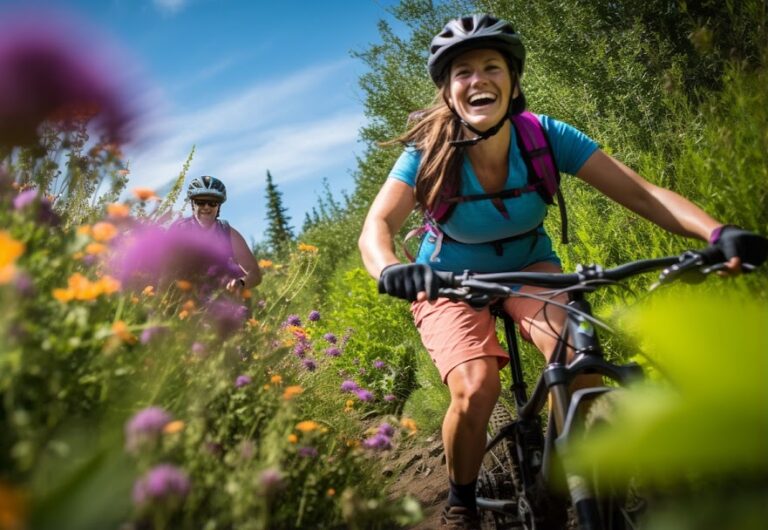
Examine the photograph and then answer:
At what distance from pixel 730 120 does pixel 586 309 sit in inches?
71.5

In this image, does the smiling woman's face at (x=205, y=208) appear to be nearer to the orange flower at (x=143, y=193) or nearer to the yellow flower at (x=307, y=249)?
the yellow flower at (x=307, y=249)

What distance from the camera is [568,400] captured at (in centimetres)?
211

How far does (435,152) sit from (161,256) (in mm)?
1256

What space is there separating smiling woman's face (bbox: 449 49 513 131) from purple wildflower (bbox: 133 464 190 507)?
204 cm

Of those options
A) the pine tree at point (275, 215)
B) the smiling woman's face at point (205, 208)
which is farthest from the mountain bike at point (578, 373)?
the pine tree at point (275, 215)

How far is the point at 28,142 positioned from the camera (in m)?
1.73

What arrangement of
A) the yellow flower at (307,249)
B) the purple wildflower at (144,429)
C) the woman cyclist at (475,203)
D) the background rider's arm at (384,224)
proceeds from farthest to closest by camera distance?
1. the yellow flower at (307,249)
2. the woman cyclist at (475,203)
3. the background rider's arm at (384,224)
4. the purple wildflower at (144,429)

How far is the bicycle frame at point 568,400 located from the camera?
1.91m

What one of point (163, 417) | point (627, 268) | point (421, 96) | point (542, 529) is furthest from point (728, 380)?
point (421, 96)

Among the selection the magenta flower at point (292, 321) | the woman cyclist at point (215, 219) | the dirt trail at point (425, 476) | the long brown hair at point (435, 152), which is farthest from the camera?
the woman cyclist at point (215, 219)

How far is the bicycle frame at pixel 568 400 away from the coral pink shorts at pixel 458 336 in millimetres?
290

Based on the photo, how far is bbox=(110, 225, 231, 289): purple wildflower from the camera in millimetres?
2277

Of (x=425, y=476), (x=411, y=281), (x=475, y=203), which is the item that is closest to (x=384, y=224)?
(x=475, y=203)

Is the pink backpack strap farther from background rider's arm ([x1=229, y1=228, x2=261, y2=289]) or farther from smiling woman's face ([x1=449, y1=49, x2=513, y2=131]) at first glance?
background rider's arm ([x1=229, y1=228, x2=261, y2=289])
